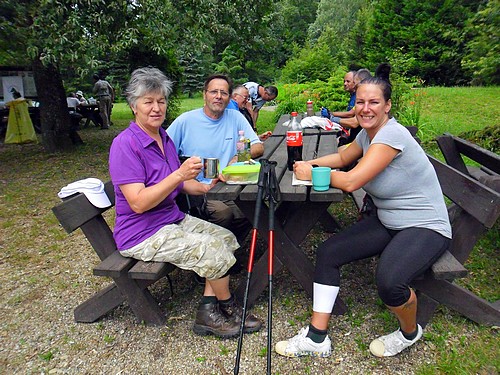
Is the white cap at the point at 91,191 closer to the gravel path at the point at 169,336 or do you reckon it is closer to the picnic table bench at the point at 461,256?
the gravel path at the point at 169,336

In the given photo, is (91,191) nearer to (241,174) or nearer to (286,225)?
(241,174)

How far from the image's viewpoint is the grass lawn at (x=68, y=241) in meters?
2.50

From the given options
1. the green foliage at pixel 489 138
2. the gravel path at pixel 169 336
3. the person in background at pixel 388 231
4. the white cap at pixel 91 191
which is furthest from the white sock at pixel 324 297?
the green foliage at pixel 489 138

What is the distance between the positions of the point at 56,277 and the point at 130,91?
6.62ft

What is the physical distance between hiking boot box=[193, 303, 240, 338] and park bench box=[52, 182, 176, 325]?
1.00 ft

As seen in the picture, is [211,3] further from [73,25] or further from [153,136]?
[153,136]

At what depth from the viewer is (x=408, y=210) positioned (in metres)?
2.41

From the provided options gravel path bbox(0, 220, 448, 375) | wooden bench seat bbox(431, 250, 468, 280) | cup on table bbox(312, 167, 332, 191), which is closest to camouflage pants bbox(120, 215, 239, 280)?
gravel path bbox(0, 220, 448, 375)

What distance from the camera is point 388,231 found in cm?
256

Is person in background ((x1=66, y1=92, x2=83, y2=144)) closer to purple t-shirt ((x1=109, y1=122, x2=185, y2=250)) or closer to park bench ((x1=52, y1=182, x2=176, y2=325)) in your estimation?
park bench ((x1=52, y1=182, x2=176, y2=325))

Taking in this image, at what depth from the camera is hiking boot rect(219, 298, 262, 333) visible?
8.95 feet

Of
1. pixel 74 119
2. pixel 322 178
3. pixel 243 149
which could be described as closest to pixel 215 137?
pixel 243 149

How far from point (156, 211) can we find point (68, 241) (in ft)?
7.52

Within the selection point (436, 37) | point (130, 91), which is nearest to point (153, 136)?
point (130, 91)
